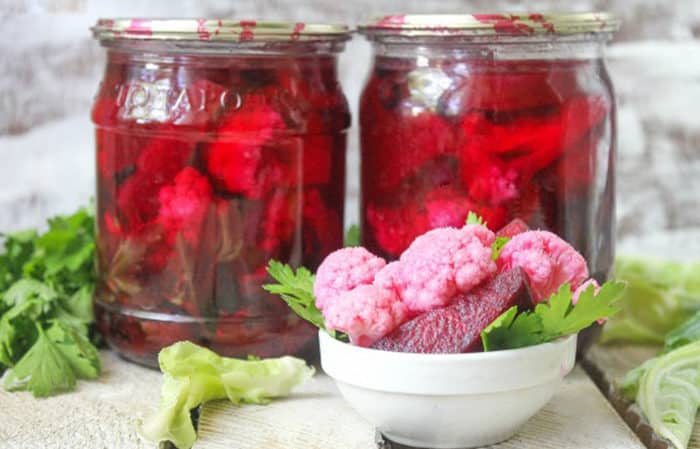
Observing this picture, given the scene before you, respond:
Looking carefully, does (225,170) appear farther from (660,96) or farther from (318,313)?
(660,96)

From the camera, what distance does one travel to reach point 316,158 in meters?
1.40

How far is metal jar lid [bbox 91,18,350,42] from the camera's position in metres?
1.30

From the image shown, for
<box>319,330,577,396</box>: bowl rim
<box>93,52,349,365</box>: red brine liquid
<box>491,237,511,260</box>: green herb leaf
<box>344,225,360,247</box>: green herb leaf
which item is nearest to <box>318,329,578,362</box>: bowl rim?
<box>319,330,577,396</box>: bowl rim

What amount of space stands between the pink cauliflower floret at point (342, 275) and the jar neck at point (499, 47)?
331mm

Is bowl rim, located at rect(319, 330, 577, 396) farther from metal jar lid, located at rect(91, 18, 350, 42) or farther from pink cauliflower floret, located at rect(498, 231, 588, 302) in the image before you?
metal jar lid, located at rect(91, 18, 350, 42)

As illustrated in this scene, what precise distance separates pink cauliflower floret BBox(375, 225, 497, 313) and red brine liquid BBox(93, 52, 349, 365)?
0.96 ft

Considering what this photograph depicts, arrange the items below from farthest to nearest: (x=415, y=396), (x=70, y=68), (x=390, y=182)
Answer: (x=70, y=68), (x=390, y=182), (x=415, y=396)

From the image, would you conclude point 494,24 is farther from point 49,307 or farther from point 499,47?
point 49,307

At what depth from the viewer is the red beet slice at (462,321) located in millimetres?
1084

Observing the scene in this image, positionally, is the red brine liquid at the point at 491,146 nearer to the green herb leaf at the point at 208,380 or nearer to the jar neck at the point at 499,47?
the jar neck at the point at 499,47

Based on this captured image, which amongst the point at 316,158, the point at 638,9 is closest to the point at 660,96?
the point at 638,9

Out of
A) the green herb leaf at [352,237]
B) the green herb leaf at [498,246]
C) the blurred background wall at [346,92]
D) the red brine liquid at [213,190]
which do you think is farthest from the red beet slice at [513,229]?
the blurred background wall at [346,92]

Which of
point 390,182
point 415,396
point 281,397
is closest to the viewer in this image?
point 415,396

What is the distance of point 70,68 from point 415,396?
3.47ft
